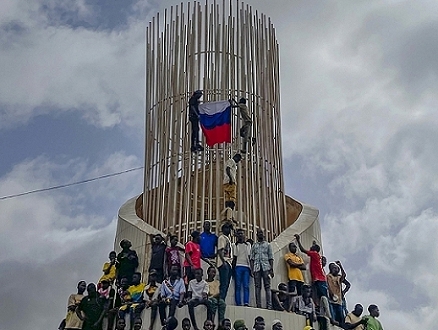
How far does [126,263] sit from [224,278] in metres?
2.41

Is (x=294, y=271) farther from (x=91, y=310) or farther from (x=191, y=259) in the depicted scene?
(x=91, y=310)

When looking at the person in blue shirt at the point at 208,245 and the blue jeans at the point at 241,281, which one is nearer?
the blue jeans at the point at 241,281

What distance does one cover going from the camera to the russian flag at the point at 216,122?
701 inches

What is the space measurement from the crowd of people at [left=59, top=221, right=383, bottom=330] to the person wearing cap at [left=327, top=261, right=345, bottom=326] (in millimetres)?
20

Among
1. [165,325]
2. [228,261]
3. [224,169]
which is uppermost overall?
[224,169]

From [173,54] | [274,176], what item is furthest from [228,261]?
[173,54]

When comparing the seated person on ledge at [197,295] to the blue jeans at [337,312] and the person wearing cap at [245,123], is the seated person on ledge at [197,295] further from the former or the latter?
the person wearing cap at [245,123]

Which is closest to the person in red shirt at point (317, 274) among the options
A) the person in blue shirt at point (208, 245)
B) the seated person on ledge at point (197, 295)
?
the person in blue shirt at point (208, 245)

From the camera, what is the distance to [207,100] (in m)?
18.6

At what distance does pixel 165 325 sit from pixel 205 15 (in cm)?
970

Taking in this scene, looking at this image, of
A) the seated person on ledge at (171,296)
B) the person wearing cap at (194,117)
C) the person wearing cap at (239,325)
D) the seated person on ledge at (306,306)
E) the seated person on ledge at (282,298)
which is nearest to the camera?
the person wearing cap at (239,325)

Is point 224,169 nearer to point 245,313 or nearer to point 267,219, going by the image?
point 267,219

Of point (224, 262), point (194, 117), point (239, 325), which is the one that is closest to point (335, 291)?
point (224, 262)

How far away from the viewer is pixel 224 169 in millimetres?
17328
